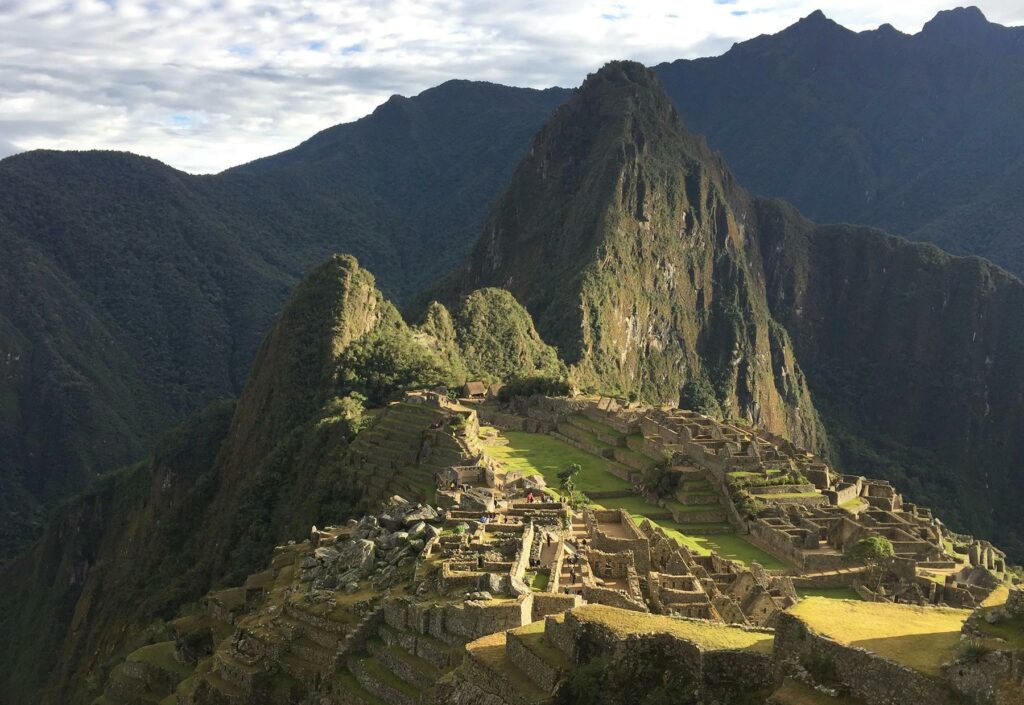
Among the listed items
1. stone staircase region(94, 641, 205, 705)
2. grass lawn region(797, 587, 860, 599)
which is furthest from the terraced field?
stone staircase region(94, 641, 205, 705)

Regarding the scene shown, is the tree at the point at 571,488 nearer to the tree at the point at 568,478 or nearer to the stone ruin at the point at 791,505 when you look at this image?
the tree at the point at 568,478

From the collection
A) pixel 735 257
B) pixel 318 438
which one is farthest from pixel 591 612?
pixel 735 257

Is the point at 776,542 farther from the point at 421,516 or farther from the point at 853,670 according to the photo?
the point at 853,670

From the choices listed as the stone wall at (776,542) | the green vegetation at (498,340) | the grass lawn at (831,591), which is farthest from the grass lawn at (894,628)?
the green vegetation at (498,340)

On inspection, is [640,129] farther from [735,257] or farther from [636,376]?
[636,376]

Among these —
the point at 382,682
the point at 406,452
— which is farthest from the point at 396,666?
the point at 406,452

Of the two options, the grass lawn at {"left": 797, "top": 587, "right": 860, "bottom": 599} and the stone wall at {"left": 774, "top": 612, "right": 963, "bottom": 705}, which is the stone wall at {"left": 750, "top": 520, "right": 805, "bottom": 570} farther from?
the stone wall at {"left": 774, "top": 612, "right": 963, "bottom": 705}
